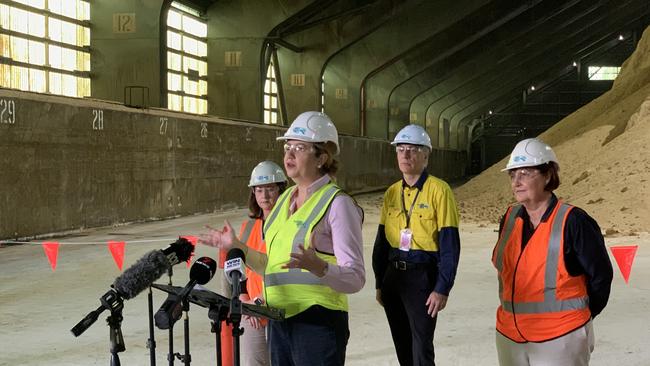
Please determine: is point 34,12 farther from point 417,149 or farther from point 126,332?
point 417,149

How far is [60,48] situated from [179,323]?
48.7ft

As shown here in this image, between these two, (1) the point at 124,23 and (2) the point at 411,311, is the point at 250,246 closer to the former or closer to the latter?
(2) the point at 411,311

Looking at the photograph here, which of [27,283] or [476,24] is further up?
[476,24]

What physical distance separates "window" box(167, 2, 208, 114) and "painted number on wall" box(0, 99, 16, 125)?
12.6 meters

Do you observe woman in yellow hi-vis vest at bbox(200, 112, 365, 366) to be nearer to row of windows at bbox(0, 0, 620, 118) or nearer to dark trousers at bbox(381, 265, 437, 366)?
dark trousers at bbox(381, 265, 437, 366)

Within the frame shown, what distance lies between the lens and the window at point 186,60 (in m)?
25.2

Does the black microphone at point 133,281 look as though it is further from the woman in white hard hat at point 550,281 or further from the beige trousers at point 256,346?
the beige trousers at point 256,346

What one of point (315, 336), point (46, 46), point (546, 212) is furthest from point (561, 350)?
point (46, 46)

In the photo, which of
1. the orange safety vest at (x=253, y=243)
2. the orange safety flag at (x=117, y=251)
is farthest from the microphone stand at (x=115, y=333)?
the orange safety flag at (x=117, y=251)

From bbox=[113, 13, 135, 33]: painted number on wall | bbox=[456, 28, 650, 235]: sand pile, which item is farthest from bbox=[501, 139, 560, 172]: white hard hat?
bbox=[113, 13, 135, 33]: painted number on wall

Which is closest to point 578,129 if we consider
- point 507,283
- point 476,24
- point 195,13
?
point 476,24

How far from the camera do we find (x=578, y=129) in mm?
26656

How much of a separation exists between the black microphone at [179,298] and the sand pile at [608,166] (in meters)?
12.4

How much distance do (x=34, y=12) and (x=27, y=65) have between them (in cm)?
126
